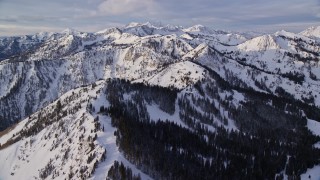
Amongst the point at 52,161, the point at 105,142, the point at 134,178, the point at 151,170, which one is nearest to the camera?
the point at 134,178

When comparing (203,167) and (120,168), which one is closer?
(120,168)

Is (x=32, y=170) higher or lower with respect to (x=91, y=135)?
lower

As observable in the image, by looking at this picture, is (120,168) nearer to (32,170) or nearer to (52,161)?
(52,161)

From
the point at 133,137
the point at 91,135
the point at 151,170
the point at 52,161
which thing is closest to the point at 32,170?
the point at 52,161

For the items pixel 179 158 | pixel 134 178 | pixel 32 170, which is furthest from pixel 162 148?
pixel 32 170

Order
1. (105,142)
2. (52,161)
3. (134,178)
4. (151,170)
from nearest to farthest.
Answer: (134,178) < (151,170) < (105,142) < (52,161)

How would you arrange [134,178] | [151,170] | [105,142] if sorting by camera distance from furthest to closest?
[105,142] < [151,170] < [134,178]

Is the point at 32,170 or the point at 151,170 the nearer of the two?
the point at 151,170

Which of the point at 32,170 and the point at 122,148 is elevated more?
the point at 122,148

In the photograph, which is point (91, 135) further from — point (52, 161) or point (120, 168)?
point (120, 168)
